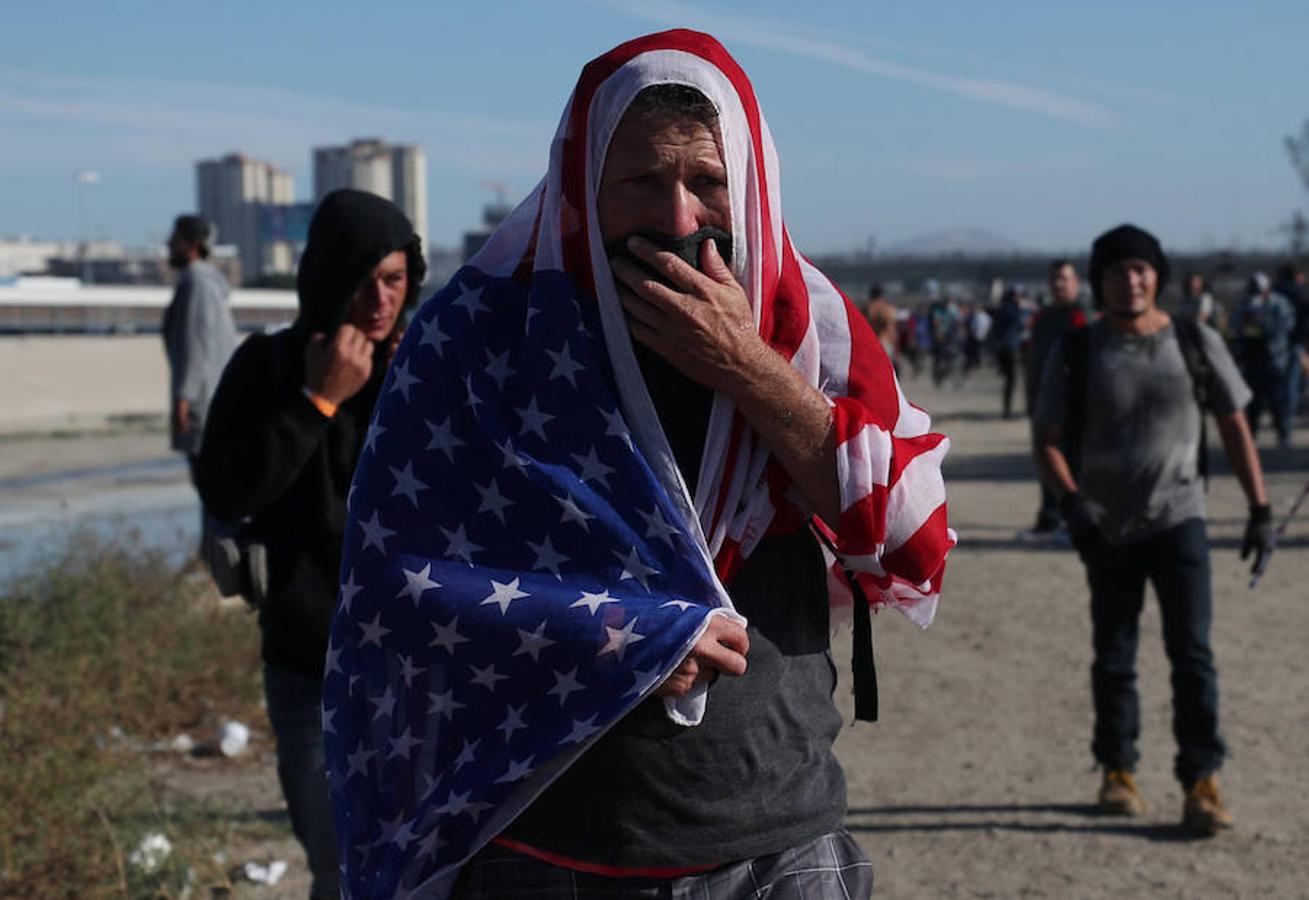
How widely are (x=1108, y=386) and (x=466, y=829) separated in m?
4.41

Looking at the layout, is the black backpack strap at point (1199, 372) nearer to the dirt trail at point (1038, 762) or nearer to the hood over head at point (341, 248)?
the dirt trail at point (1038, 762)

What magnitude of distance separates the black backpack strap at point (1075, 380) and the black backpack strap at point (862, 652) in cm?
393

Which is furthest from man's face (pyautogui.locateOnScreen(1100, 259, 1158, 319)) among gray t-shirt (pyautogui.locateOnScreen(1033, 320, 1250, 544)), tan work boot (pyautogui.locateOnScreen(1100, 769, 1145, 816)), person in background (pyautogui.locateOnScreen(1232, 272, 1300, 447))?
person in background (pyautogui.locateOnScreen(1232, 272, 1300, 447))

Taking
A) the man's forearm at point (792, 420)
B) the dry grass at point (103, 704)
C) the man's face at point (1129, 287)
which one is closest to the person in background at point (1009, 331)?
the dry grass at point (103, 704)

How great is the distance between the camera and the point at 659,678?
2.43 metres

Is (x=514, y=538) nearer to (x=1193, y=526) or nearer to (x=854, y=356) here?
(x=854, y=356)

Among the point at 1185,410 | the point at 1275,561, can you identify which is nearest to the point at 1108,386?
the point at 1185,410

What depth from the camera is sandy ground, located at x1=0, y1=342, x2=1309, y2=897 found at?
5.91 metres

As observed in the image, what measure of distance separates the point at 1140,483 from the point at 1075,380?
1.55 feet

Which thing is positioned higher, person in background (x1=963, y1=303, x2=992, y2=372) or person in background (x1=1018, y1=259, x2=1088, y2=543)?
person in background (x1=1018, y1=259, x2=1088, y2=543)

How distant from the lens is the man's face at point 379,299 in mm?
3883

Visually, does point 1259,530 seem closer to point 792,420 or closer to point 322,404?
point 322,404

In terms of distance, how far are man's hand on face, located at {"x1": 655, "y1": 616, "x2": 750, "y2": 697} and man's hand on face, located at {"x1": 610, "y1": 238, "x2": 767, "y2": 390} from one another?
0.34 metres

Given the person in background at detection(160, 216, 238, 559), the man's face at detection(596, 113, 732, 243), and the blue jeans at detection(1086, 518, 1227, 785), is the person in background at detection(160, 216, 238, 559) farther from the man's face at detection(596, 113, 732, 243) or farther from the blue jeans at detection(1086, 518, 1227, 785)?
the man's face at detection(596, 113, 732, 243)
